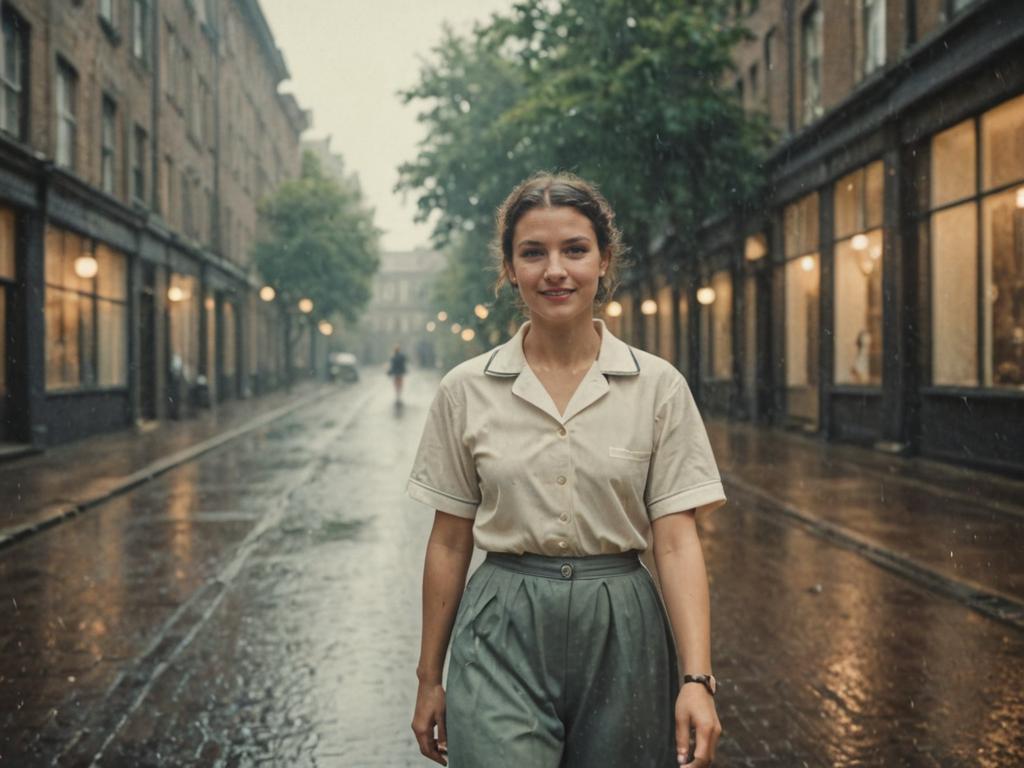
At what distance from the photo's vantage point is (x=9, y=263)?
55.9ft

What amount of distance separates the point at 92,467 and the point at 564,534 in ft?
48.3

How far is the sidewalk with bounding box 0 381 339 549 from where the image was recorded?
11023 millimetres

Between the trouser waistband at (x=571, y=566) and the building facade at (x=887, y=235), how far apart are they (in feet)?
39.4

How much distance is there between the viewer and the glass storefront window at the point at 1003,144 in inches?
507

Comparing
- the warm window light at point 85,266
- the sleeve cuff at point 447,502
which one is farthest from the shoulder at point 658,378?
the warm window light at point 85,266

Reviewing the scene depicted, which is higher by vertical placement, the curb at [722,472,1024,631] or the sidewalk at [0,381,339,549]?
the sidewalk at [0,381,339,549]

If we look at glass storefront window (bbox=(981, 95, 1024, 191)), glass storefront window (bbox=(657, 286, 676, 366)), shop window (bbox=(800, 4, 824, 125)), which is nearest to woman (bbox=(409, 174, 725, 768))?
glass storefront window (bbox=(981, 95, 1024, 191))

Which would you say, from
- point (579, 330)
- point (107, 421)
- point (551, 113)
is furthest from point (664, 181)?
point (579, 330)

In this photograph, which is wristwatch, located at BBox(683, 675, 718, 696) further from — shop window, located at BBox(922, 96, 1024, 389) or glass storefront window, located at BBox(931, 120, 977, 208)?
glass storefront window, located at BBox(931, 120, 977, 208)

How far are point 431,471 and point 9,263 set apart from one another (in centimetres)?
1679

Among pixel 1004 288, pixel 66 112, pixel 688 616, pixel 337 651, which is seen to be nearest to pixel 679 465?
pixel 688 616

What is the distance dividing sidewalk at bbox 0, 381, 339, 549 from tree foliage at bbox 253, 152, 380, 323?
63.4 feet

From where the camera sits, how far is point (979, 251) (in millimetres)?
13914

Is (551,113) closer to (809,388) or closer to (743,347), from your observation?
(809,388)
